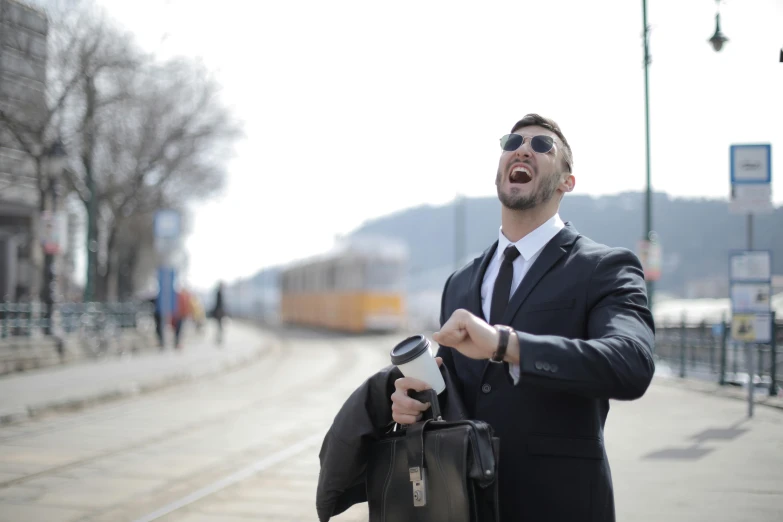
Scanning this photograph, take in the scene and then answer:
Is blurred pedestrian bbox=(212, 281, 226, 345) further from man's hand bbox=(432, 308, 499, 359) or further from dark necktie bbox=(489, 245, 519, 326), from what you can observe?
man's hand bbox=(432, 308, 499, 359)

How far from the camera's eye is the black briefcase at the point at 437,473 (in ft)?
7.22

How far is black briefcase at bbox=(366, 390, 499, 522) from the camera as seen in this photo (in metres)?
2.20

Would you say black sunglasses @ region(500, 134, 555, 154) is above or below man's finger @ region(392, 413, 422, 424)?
above

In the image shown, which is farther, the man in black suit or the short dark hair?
the short dark hair

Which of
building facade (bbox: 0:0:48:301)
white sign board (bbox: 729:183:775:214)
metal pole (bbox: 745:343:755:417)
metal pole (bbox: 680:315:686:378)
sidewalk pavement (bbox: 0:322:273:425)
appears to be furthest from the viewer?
building facade (bbox: 0:0:48:301)

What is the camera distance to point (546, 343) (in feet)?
6.80

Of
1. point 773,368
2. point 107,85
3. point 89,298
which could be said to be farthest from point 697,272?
point 107,85

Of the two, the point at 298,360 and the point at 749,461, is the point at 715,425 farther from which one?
the point at 298,360

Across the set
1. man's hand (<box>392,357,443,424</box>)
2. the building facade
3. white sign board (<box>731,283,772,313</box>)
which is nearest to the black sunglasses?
man's hand (<box>392,357,443,424</box>)

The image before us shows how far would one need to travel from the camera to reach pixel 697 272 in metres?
15.6

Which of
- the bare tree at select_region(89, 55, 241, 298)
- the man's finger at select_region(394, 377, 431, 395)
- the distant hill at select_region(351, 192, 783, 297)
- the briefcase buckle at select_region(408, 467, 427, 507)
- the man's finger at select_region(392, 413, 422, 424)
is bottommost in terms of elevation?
the briefcase buckle at select_region(408, 467, 427, 507)

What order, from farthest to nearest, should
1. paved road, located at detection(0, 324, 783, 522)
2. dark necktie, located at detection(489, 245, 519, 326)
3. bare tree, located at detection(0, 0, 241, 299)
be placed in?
bare tree, located at detection(0, 0, 241, 299) < paved road, located at detection(0, 324, 783, 522) < dark necktie, located at detection(489, 245, 519, 326)

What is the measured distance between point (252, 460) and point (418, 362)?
255 inches

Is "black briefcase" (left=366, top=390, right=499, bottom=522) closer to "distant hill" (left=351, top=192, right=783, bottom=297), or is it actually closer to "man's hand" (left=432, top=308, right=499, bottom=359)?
"man's hand" (left=432, top=308, right=499, bottom=359)
